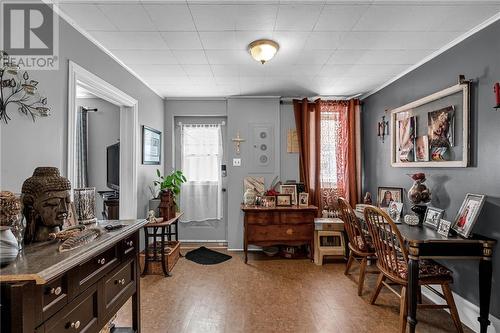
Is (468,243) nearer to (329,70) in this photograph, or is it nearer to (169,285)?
(329,70)

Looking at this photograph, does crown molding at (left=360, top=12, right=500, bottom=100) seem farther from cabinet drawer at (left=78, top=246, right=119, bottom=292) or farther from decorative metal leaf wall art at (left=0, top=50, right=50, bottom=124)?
decorative metal leaf wall art at (left=0, top=50, right=50, bottom=124)

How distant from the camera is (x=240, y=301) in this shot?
2652mm

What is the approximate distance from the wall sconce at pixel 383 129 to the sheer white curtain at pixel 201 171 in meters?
2.43

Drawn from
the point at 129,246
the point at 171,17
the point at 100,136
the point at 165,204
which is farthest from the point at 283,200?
the point at 100,136

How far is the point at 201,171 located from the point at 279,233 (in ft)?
5.54

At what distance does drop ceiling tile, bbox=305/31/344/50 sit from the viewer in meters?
2.27

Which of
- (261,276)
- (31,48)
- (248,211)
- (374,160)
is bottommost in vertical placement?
(261,276)

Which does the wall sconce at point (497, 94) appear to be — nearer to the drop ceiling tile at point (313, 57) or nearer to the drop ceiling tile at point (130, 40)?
the drop ceiling tile at point (313, 57)

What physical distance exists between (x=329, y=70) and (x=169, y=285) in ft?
10.1

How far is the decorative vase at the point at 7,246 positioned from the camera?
99cm

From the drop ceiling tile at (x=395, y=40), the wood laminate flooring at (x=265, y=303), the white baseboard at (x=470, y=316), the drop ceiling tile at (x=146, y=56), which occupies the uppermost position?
the drop ceiling tile at (x=395, y=40)

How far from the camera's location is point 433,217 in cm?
249

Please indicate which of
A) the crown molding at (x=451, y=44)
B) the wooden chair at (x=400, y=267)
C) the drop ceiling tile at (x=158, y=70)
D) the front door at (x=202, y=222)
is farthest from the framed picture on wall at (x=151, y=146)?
the crown molding at (x=451, y=44)

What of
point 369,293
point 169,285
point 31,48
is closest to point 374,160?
point 369,293
